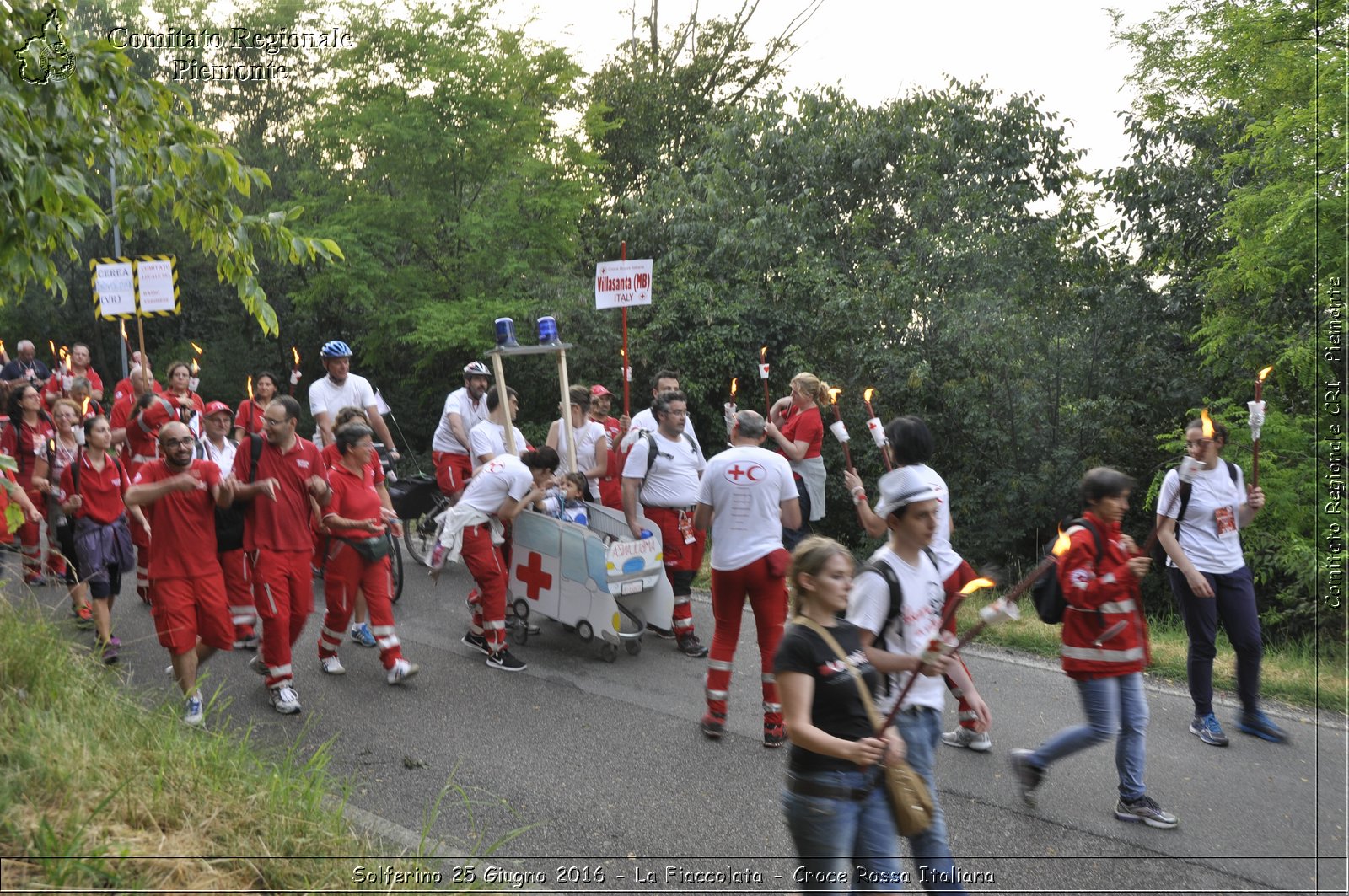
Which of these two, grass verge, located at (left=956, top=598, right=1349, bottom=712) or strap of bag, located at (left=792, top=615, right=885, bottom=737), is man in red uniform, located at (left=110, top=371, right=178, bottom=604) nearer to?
grass verge, located at (left=956, top=598, right=1349, bottom=712)

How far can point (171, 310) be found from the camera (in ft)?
41.9

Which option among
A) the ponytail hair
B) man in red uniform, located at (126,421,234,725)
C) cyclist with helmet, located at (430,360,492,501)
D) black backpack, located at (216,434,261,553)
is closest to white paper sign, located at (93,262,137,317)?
cyclist with helmet, located at (430,360,492,501)

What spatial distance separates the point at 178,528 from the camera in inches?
250

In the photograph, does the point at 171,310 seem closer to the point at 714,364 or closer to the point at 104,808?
the point at 714,364

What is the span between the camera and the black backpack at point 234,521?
279 inches

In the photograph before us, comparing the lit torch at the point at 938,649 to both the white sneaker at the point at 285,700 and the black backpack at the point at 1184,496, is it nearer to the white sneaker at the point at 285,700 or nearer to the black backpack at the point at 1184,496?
the black backpack at the point at 1184,496

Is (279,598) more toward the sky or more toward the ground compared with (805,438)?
more toward the ground

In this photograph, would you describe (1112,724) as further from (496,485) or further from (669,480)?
(496,485)

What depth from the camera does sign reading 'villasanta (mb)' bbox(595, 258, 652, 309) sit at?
10.2 metres

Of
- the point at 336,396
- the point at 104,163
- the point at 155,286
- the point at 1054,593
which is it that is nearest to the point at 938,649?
the point at 1054,593

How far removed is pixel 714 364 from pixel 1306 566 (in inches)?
343

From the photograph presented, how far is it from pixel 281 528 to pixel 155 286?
6.94m

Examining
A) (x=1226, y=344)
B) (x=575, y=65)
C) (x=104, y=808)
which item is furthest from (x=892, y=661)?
(x=575, y=65)

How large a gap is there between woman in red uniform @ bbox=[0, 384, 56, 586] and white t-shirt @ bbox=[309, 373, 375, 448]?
2.16 meters
